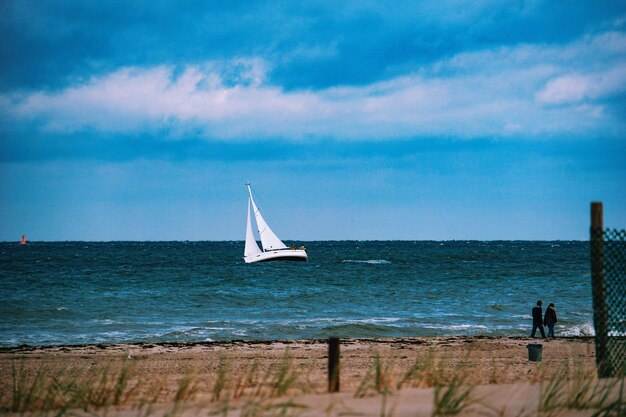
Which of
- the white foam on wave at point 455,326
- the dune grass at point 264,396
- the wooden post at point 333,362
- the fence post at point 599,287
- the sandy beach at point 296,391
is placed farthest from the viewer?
the white foam on wave at point 455,326

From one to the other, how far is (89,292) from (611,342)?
35597 millimetres

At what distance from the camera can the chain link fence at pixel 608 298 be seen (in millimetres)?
8992

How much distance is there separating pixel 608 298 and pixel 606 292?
36 cm

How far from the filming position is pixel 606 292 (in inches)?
360

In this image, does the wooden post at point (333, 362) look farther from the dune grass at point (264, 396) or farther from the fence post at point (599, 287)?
the fence post at point (599, 287)

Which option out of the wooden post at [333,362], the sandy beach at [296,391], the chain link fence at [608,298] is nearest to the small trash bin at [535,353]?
the sandy beach at [296,391]

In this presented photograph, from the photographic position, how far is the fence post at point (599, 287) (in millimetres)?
8977

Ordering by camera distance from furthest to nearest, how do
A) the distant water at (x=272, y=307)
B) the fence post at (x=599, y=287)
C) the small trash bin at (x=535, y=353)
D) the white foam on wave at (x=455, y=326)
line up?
the white foam on wave at (x=455, y=326)
the distant water at (x=272, y=307)
the small trash bin at (x=535, y=353)
the fence post at (x=599, y=287)

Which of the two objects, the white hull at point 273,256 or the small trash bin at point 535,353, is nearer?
the small trash bin at point 535,353

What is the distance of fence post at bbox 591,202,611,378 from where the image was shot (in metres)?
8.98

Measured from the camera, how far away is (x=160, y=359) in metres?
16.5

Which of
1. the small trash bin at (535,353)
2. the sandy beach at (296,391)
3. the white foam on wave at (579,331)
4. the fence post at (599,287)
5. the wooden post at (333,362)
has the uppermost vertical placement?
the fence post at (599,287)

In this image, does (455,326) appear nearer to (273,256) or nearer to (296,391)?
(296,391)

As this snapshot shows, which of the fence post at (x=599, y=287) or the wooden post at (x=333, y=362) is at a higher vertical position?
the fence post at (x=599, y=287)
